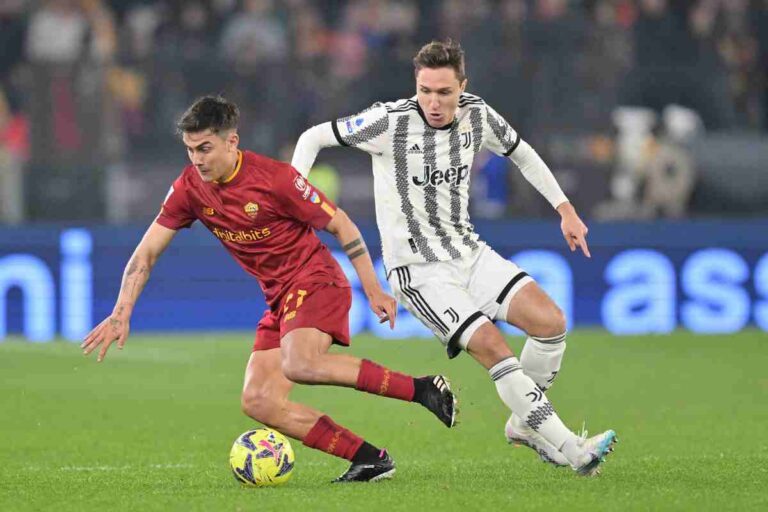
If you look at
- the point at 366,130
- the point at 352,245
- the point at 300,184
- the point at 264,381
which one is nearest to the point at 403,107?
the point at 366,130

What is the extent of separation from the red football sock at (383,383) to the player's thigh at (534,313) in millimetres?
695

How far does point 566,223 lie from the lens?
752 centimetres

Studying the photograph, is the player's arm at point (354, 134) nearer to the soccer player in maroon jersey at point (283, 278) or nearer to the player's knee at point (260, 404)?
the soccer player in maroon jersey at point (283, 278)

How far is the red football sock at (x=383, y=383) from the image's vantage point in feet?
22.8

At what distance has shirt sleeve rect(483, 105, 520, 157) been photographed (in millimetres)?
7625

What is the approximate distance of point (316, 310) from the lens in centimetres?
711

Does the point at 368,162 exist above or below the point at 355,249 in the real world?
below

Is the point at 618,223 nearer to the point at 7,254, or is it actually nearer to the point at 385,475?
the point at 7,254

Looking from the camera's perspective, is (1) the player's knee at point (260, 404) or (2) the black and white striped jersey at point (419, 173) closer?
(1) the player's knee at point (260, 404)

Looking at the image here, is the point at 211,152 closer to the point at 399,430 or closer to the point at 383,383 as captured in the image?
the point at 383,383

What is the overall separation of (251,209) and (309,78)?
28.0 ft

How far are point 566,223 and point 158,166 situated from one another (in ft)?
27.5

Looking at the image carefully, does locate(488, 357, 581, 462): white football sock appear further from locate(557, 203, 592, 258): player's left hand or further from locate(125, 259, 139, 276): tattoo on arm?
locate(125, 259, 139, 276): tattoo on arm

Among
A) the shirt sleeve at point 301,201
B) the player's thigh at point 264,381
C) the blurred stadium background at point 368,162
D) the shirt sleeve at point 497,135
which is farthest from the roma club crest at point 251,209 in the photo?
the blurred stadium background at point 368,162
